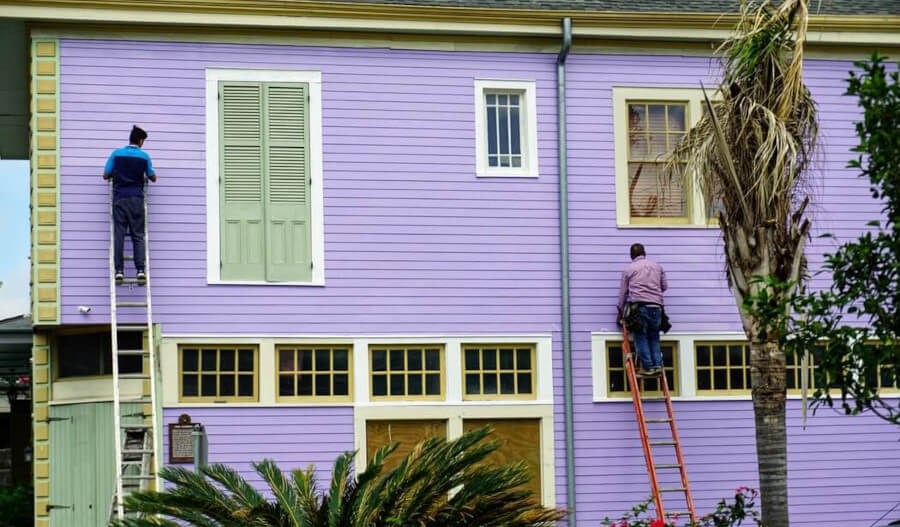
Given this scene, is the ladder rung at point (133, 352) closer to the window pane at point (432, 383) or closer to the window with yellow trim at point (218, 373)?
the window with yellow trim at point (218, 373)

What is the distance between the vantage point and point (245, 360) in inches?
787

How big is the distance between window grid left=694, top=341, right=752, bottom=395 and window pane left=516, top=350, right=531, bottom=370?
2194 mm

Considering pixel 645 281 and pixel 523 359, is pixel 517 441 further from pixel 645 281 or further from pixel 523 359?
pixel 645 281

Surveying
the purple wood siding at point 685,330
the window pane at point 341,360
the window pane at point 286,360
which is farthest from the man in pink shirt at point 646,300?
the window pane at point 286,360

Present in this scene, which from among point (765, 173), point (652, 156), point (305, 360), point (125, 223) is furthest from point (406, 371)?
point (765, 173)

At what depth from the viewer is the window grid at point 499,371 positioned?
2062cm

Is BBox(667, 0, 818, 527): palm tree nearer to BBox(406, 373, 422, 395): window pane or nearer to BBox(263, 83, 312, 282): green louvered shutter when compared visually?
BBox(406, 373, 422, 395): window pane

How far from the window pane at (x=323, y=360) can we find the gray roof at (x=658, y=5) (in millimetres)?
4415

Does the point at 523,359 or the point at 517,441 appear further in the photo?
the point at 523,359

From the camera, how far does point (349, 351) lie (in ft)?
66.6

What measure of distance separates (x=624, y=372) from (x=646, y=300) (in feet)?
4.20

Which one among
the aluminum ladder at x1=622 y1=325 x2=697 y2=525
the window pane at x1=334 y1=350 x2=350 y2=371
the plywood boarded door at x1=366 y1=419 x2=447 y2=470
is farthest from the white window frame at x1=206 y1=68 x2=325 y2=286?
the aluminum ladder at x1=622 y1=325 x2=697 y2=525

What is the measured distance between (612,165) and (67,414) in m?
7.56

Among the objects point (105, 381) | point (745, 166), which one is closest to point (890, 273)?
point (745, 166)
